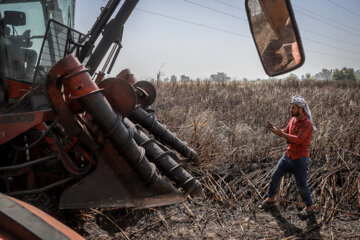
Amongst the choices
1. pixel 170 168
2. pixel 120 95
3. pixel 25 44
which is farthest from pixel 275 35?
pixel 25 44

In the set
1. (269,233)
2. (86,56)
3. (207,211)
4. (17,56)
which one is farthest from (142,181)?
(86,56)

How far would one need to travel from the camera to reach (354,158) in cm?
367

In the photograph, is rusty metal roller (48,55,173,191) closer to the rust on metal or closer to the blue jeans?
the rust on metal

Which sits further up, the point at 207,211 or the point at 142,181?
the point at 142,181

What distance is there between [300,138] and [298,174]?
43 cm

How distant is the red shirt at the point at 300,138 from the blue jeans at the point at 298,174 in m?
0.07

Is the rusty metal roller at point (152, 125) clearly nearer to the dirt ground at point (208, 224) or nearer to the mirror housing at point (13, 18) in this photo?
the dirt ground at point (208, 224)

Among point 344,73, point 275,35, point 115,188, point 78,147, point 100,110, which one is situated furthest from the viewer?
point 344,73

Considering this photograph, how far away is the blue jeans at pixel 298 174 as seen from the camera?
2834mm

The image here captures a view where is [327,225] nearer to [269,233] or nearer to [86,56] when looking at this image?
[269,233]

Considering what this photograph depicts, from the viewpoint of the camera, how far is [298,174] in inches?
114

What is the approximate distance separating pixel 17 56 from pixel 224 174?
9.99 ft

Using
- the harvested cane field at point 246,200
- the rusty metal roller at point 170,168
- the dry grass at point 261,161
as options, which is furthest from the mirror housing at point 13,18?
the dry grass at point 261,161

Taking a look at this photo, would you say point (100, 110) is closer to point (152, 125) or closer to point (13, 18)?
point (152, 125)
